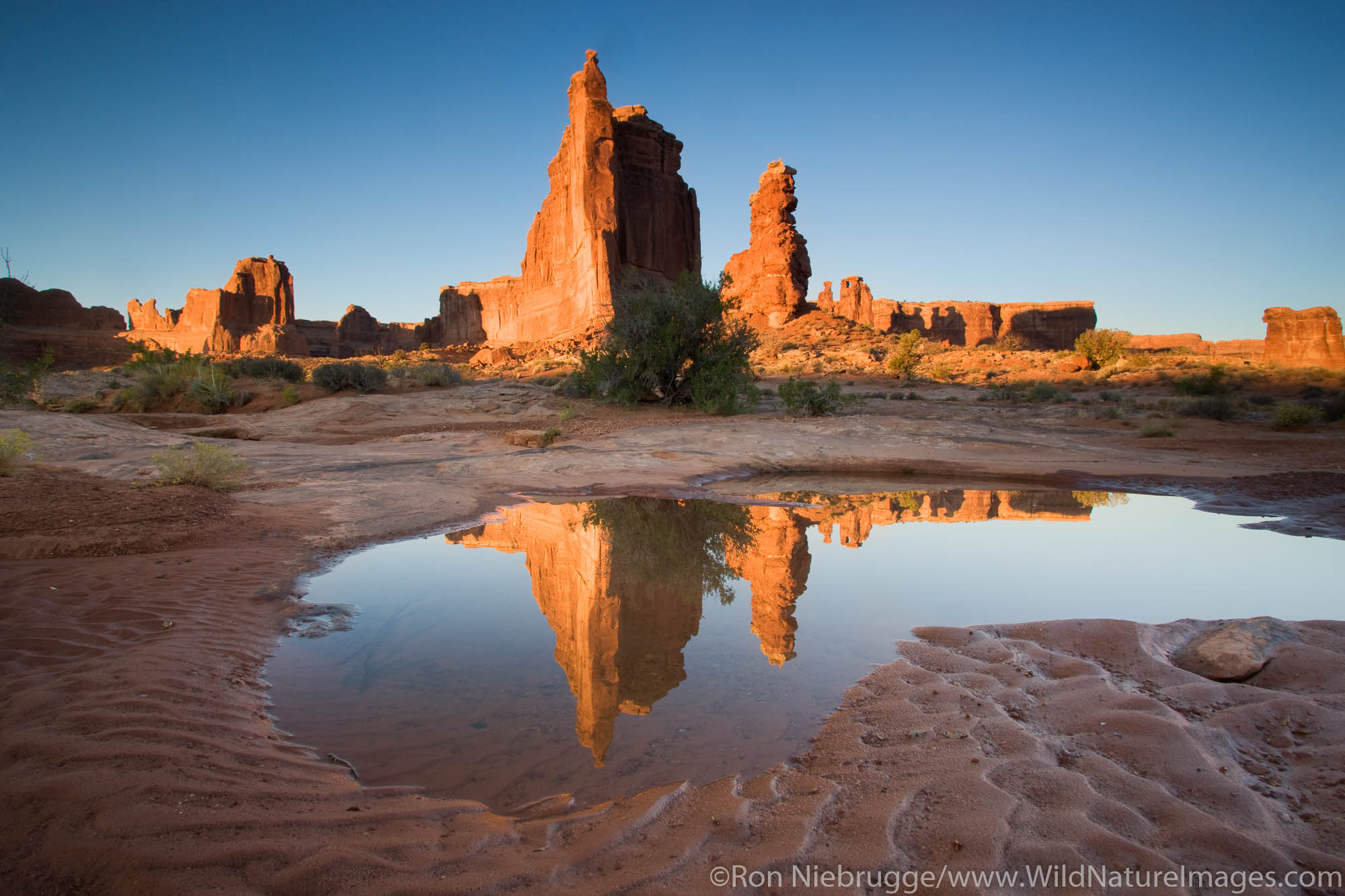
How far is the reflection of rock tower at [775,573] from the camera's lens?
385 cm

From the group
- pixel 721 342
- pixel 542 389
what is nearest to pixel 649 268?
pixel 542 389

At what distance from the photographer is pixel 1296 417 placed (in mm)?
14875

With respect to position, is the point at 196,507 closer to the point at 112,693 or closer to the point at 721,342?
the point at 112,693

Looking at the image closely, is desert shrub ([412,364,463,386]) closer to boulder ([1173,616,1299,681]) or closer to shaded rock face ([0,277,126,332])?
boulder ([1173,616,1299,681])

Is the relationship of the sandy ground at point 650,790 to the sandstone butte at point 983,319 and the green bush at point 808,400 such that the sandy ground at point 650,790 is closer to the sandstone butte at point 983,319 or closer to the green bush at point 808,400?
the green bush at point 808,400

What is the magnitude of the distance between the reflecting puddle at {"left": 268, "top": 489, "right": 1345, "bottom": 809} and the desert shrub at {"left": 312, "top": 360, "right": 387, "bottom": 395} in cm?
1722

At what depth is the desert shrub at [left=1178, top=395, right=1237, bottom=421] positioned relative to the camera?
1653cm

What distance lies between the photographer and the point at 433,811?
2184mm

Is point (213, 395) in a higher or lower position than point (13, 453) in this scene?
higher

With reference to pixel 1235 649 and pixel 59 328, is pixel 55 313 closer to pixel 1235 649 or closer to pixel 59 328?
pixel 59 328

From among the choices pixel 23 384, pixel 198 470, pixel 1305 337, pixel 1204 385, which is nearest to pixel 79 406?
pixel 23 384

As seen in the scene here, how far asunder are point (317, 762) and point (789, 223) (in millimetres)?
50491

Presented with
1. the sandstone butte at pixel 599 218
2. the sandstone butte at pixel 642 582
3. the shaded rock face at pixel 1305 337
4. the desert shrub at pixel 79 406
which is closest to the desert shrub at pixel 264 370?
the desert shrub at pixel 79 406

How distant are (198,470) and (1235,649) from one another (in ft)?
30.2
